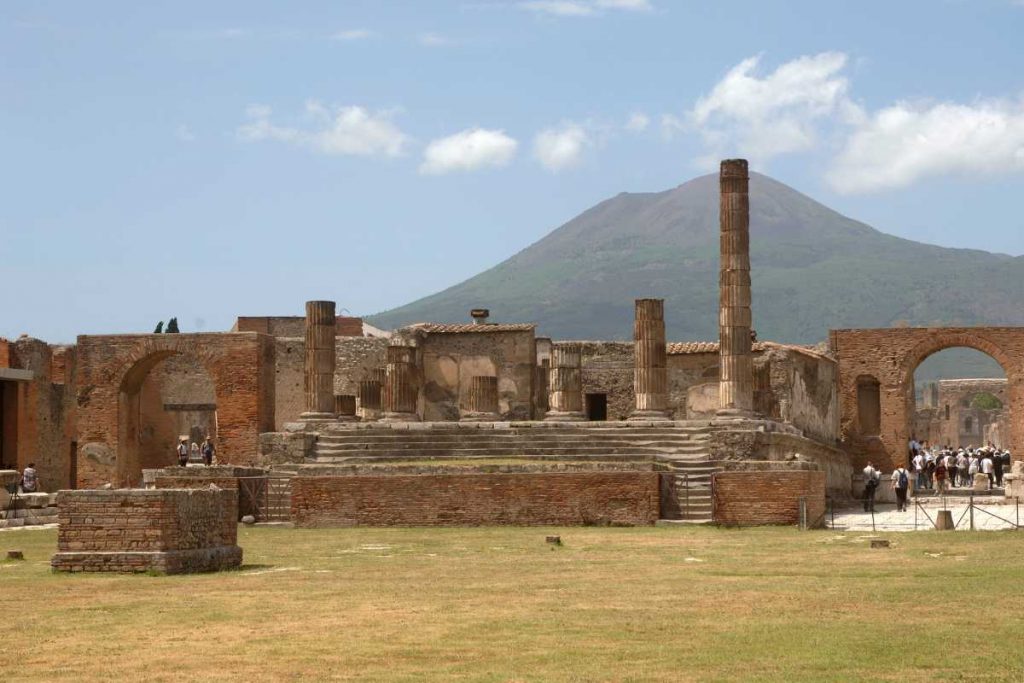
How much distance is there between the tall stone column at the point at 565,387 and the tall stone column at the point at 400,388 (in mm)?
3020

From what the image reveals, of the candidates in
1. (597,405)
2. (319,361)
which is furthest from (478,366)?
(319,361)

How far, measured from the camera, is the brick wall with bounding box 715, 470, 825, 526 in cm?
2659

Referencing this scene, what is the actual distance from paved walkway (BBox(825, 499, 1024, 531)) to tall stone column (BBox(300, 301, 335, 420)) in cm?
1023

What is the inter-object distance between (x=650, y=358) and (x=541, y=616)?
20.7 m

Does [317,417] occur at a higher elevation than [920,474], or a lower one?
higher

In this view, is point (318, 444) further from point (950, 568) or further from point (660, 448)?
point (950, 568)

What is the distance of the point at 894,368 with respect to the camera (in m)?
47.9

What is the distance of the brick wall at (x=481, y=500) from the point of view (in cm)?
2736

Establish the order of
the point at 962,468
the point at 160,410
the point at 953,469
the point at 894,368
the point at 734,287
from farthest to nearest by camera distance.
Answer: the point at 160,410 → the point at 894,368 → the point at 962,468 → the point at 953,469 → the point at 734,287

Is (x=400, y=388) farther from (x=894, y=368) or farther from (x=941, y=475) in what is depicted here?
(x=894, y=368)

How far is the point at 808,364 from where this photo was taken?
44.5m

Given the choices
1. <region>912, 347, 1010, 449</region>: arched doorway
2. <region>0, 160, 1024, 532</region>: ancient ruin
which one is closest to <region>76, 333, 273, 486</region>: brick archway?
<region>0, 160, 1024, 532</region>: ancient ruin

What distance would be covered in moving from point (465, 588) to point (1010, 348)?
3422 centimetres

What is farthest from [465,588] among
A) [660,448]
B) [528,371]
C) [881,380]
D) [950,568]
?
[881,380]
